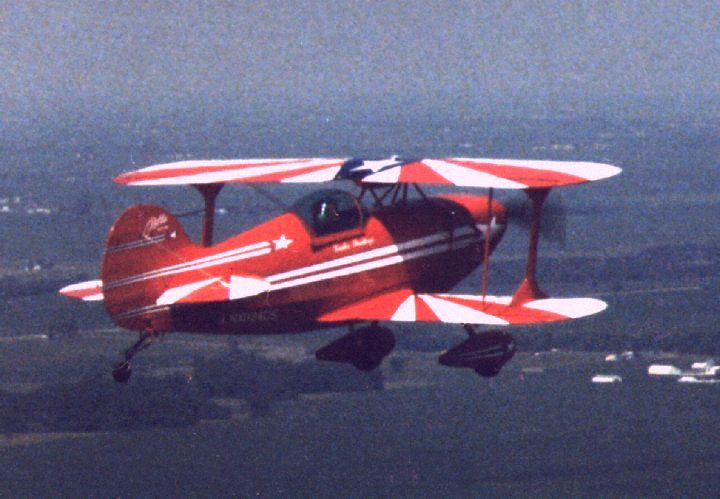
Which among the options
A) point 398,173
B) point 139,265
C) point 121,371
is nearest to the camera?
point 139,265

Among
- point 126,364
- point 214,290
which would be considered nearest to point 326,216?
point 214,290

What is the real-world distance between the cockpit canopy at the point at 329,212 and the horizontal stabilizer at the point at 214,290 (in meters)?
1.54

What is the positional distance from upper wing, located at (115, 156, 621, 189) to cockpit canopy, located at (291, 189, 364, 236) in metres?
0.24

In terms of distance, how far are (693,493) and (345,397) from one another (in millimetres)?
18368

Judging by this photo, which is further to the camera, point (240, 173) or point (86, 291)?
point (240, 173)

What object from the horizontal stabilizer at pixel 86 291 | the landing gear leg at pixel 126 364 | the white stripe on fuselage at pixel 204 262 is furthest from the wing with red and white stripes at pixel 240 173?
the landing gear leg at pixel 126 364

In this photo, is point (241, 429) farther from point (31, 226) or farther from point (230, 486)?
point (31, 226)

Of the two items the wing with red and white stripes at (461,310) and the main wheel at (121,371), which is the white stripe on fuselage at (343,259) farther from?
the main wheel at (121,371)

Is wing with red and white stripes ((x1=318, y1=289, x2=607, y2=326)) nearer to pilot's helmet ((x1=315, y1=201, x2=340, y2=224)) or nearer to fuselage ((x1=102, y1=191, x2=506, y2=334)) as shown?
fuselage ((x1=102, y1=191, x2=506, y2=334))

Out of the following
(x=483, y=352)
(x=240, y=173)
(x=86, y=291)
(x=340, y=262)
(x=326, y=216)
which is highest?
(x=240, y=173)

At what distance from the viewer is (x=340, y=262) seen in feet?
73.2

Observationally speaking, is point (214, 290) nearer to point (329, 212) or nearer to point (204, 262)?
point (204, 262)

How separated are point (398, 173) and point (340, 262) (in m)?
1.46

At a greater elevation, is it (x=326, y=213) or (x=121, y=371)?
(x=326, y=213)
